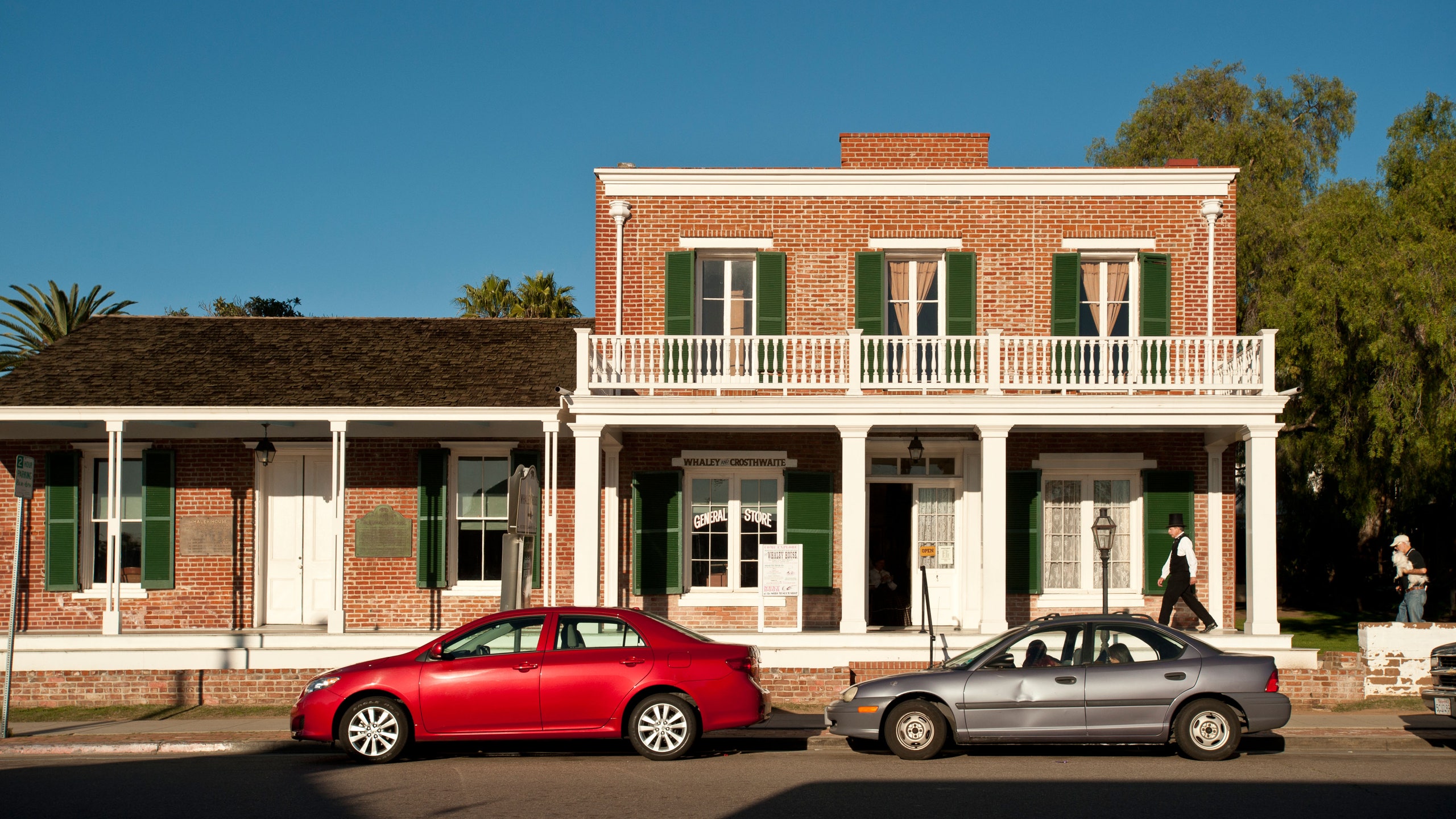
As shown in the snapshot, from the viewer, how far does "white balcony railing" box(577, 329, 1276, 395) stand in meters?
14.9

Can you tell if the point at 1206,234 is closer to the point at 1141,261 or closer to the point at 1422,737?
the point at 1141,261

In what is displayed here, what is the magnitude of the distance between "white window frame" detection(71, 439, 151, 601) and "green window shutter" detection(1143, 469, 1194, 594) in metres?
14.1

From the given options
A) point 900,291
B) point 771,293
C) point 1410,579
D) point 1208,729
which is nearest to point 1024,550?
point 900,291

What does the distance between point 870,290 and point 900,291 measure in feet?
1.92

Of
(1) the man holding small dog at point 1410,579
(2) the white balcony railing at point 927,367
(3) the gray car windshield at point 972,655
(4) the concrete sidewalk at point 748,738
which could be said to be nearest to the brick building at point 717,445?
(2) the white balcony railing at point 927,367

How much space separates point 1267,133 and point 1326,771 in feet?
80.6

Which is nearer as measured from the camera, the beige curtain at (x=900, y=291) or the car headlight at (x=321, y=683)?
the car headlight at (x=321, y=683)

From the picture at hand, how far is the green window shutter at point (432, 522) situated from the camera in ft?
56.9

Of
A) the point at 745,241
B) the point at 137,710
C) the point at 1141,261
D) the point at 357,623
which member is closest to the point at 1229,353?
the point at 1141,261

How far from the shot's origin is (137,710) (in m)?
13.9

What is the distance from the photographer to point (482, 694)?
10391 millimetres

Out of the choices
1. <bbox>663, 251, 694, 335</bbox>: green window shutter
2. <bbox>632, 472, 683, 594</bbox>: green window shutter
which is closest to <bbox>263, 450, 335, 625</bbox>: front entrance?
<bbox>632, 472, 683, 594</bbox>: green window shutter

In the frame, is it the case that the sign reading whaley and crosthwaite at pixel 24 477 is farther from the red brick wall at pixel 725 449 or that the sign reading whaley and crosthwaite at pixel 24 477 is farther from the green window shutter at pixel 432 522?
the red brick wall at pixel 725 449

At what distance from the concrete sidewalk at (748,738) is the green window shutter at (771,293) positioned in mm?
6166
